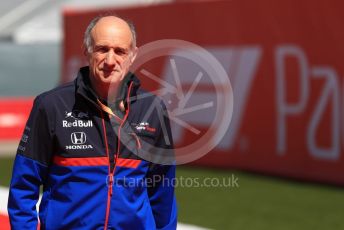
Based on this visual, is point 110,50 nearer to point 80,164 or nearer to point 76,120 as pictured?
point 76,120

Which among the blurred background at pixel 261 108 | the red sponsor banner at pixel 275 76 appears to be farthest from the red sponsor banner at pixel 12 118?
the red sponsor banner at pixel 275 76

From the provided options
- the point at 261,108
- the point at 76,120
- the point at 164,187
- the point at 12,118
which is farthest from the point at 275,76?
the point at 76,120

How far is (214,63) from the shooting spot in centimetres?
1278

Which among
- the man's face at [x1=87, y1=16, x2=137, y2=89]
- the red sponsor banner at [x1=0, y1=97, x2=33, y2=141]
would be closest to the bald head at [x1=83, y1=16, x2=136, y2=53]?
the man's face at [x1=87, y1=16, x2=137, y2=89]

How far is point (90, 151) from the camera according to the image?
3.07 meters

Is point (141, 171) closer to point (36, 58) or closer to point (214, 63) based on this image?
point (214, 63)

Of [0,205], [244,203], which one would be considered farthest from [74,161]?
[244,203]

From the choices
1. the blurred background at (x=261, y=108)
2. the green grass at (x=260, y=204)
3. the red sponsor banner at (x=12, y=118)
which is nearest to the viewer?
the green grass at (x=260, y=204)

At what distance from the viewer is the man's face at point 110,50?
118 inches

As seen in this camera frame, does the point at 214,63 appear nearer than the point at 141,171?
No

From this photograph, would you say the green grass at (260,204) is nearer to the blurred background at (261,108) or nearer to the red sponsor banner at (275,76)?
the blurred background at (261,108)

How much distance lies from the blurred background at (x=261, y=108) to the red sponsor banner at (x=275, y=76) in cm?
1

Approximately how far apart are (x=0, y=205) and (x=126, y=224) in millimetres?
2435

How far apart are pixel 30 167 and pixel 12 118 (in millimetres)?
13600
